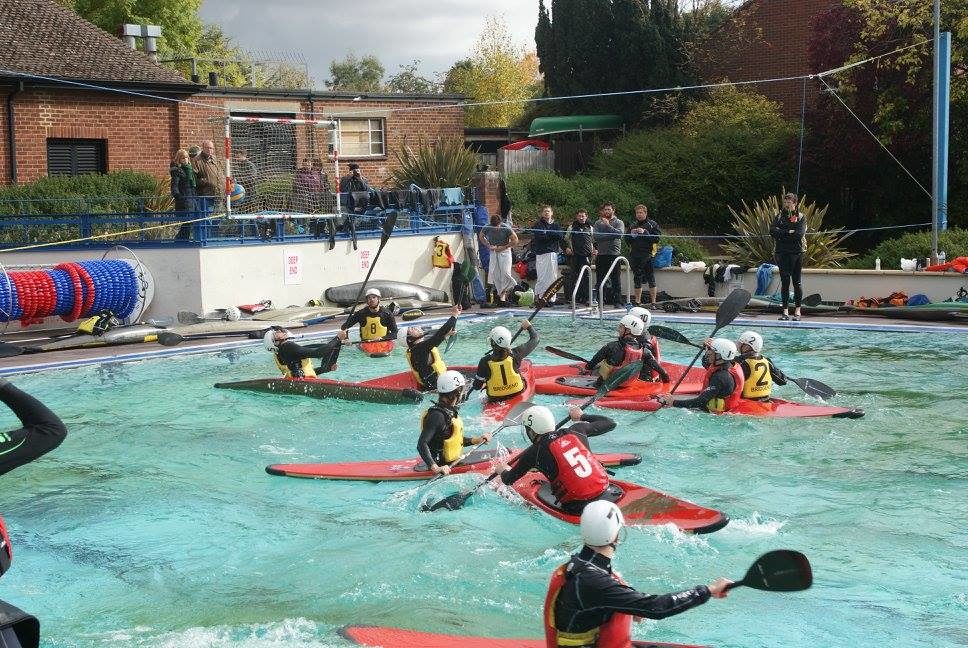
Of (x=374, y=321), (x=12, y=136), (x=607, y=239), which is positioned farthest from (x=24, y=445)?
(x=12, y=136)

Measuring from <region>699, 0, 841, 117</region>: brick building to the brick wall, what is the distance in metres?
8.79

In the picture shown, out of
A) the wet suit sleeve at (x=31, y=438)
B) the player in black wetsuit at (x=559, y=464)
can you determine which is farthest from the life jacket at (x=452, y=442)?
the wet suit sleeve at (x=31, y=438)

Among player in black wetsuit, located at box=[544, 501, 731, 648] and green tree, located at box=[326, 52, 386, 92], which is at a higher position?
green tree, located at box=[326, 52, 386, 92]

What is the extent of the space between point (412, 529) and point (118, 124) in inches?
652

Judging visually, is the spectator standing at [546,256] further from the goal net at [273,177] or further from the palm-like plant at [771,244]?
the goal net at [273,177]

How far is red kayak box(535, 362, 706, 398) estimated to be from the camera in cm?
1279

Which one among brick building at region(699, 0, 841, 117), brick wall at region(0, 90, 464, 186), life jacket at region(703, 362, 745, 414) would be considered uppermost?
brick building at region(699, 0, 841, 117)

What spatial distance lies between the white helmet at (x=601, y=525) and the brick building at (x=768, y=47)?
80.2ft

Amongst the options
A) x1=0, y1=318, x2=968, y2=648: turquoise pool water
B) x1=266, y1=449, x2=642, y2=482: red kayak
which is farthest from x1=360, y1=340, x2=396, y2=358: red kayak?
x1=266, y1=449, x2=642, y2=482: red kayak

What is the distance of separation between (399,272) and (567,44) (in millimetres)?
13969

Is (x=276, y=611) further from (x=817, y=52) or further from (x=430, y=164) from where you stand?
(x=817, y=52)

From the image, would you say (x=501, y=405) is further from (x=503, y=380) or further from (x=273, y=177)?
(x=273, y=177)

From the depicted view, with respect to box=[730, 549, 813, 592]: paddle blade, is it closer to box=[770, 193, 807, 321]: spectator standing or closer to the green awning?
box=[770, 193, 807, 321]: spectator standing

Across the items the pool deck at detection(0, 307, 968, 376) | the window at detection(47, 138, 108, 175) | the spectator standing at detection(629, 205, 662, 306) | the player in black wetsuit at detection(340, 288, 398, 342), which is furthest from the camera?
the window at detection(47, 138, 108, 175)
